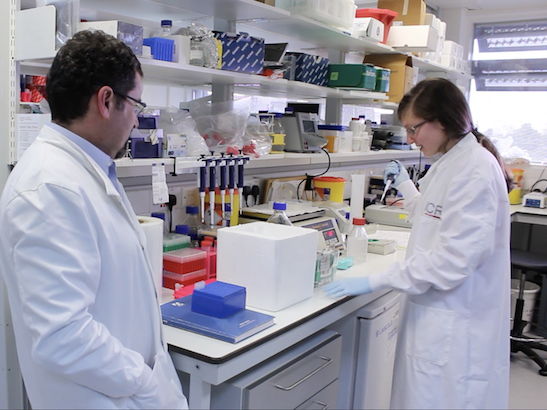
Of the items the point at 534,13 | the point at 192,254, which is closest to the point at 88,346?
the point at 192,254

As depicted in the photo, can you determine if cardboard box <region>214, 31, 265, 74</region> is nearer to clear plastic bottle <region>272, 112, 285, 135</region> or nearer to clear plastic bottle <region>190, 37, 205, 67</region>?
clear plastic bottle <region>190, 37, 205, 67</region>

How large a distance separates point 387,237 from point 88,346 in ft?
7.26

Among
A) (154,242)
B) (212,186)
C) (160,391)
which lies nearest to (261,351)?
(160,391)

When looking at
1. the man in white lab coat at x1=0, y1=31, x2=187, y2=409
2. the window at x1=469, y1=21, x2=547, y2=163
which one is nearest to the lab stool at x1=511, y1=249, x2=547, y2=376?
the window at x1=469, y1=21, x2=547, y2=163

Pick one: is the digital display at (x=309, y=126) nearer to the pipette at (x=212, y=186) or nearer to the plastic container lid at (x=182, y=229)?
the pipette at (x=212, y=186)

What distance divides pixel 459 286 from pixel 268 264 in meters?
0.64

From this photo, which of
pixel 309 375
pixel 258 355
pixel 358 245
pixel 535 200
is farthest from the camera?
pixel 535 200

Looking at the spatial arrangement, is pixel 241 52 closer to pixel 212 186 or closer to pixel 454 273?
pixel 212 186

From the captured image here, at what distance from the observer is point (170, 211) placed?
2328mm

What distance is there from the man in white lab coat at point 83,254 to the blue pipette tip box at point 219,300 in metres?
0.34

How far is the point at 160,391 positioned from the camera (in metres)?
1.19

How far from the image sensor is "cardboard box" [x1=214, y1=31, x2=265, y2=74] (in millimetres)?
2098

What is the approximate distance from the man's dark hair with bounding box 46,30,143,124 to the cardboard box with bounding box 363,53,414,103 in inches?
103

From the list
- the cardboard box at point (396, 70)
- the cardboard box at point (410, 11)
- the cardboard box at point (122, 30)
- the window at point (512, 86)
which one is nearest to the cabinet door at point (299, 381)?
the cardboard box at point (122, 30)
